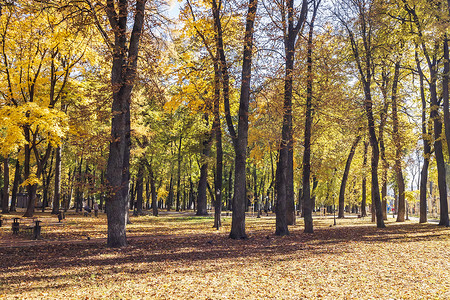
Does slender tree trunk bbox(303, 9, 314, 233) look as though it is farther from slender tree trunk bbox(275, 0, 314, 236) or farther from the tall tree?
the tall tree

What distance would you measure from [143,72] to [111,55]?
1.38 metres

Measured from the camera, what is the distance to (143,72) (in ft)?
41.0

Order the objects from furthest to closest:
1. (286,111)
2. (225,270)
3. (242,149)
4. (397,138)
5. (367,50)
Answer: (397,138)
(367,50)
(286,111)
(242,149)
(225,270)

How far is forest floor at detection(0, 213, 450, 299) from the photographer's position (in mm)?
6285

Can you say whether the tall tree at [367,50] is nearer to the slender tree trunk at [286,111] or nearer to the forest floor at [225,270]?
the slender tree trunk at [286,111]

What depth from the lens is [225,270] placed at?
317 inches

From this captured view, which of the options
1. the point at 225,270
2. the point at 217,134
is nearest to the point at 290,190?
the point at 217,134

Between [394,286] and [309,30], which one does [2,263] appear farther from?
[309,30]

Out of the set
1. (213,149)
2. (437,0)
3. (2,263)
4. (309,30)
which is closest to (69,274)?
(2,263)

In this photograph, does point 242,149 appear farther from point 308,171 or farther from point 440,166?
point 440,166

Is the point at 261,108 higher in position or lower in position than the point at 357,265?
higher

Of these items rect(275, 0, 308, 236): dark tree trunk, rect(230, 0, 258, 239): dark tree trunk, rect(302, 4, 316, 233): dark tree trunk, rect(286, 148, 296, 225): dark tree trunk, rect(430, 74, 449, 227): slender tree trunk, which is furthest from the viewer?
rect(430, 74, 449, 227): slender tree trunk

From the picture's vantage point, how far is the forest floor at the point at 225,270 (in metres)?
6.29

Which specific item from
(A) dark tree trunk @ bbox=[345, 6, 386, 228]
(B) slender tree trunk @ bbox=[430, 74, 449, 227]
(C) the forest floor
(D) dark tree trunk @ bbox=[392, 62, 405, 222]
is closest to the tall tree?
(A) dark tree trunk @ bbox=[345, 6, 386, 228]
